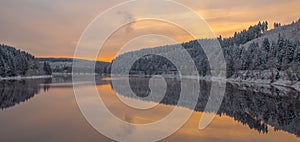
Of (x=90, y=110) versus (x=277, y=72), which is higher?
(x=277, y=72)

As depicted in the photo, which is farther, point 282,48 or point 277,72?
point 282,48

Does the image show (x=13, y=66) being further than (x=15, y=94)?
Yes

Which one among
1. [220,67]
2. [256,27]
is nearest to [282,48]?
A: [220,67]

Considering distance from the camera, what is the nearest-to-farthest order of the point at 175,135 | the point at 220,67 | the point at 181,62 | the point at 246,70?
the point at 175,135
the point at 246,70
the point at 220,67
the point at 181,62

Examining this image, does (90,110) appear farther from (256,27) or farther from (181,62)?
(256,27)

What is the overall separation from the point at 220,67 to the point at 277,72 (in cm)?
4164

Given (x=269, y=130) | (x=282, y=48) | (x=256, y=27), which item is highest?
(x=256, y=27)

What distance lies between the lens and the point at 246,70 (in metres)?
88.2

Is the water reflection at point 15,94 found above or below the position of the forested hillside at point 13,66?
below

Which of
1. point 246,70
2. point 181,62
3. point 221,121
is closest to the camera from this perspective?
point 221,121

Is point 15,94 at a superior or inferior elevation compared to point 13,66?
inferior

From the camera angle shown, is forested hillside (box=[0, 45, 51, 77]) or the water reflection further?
forested hillside (box=[0, 45, 51, 77])

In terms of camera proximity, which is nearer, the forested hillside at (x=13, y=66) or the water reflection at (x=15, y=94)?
the water reflection at (x=15, y=94)

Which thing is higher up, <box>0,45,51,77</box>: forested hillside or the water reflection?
<box>0,45,51,77</box>: forested hillside
